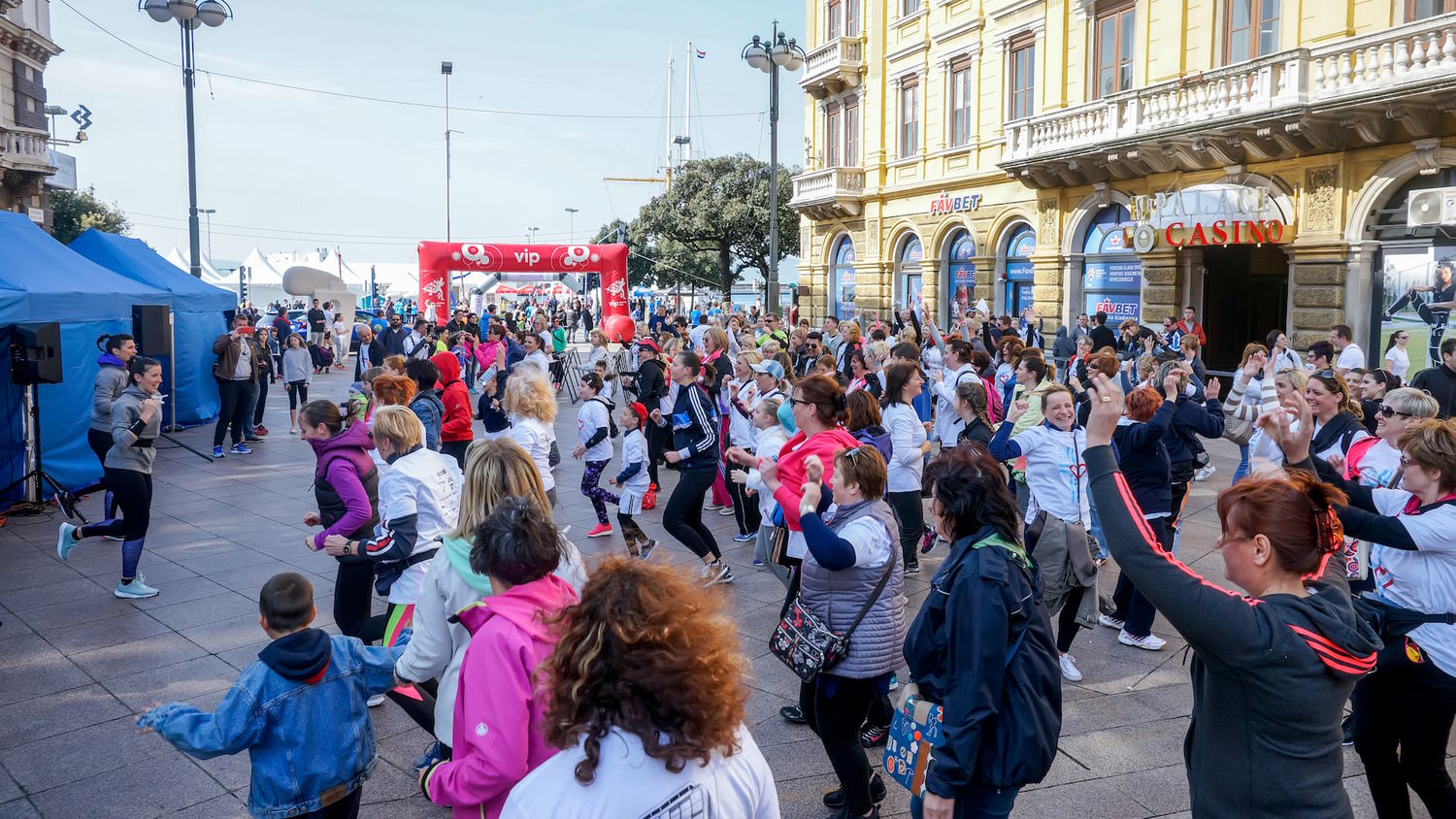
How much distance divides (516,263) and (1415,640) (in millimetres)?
26768

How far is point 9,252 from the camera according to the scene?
10.1 meters

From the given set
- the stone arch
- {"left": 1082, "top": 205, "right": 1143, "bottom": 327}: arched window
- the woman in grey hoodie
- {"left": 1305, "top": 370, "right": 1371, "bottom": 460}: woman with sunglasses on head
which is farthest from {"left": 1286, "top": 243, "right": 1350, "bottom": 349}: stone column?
the woman in grey hoodie

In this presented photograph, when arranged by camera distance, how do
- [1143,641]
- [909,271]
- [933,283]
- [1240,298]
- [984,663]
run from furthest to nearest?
[909,271]
[933,283]
[1240,298]
[1143,641]
[984,663]

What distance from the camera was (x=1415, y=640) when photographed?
359cm

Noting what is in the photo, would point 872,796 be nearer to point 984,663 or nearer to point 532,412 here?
point 984,663

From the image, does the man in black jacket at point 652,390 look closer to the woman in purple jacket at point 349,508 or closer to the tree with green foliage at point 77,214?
Answer: the woman in purple jacket at point 349,508

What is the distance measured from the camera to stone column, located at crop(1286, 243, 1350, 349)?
601 inches

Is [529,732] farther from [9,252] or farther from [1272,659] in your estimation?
[9,252]

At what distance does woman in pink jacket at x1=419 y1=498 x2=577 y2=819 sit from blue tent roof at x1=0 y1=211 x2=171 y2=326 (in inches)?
349

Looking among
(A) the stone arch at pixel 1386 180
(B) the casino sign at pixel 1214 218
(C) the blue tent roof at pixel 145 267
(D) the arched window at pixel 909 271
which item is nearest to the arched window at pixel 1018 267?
(D) the arched window at pixel 909 271

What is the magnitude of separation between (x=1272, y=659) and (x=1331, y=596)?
0.94 ft

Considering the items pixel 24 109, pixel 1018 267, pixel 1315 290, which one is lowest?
pixel 1315 290

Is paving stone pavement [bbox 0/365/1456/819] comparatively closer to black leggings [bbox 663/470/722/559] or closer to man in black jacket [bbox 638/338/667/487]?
black leggings [bbox 663/470/722/559]

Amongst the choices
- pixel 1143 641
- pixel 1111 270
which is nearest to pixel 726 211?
pixel 1111 270
